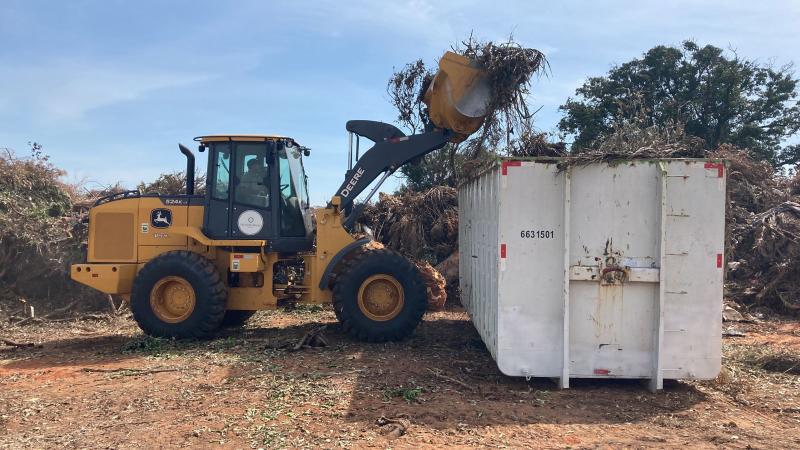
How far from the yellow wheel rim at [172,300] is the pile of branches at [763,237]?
855cm

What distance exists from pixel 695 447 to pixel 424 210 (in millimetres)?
9059

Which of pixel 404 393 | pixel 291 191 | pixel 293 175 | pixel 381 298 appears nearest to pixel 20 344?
pixel 291 191

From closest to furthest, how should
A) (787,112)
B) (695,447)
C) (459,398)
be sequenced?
(695,447), (459,398), (787,112)

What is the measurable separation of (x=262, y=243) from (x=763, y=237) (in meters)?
9.66

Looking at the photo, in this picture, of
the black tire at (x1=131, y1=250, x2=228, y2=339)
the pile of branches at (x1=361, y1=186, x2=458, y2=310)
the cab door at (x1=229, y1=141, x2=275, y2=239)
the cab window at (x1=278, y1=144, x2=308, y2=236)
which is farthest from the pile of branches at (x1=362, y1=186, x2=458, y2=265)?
the black tire at (x1=131, y1=250, x2=228, y2=339)

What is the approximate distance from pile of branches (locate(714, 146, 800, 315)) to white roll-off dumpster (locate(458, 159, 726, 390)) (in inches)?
197

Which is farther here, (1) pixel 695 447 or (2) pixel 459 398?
(2) pixel 459 398

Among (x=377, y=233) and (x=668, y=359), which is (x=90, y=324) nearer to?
(x=377, y=233)

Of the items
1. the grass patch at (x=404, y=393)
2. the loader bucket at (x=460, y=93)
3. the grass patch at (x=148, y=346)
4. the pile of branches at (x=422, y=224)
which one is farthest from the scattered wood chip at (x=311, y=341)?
the pile of branches at (x=422, y=224)

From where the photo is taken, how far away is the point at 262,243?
8.23 meters

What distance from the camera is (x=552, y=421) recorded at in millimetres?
5082

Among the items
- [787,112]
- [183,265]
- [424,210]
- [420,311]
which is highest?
[787,112]

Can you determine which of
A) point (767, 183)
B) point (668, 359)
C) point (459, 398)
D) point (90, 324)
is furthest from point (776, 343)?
point (90, 324)

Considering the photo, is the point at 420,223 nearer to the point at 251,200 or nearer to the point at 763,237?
the point at 251,200
